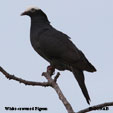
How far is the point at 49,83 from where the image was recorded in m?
4.11

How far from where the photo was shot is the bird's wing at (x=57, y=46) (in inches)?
271

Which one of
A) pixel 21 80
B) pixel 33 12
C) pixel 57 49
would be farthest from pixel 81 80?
pixel 33 12

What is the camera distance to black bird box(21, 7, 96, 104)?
6215mm

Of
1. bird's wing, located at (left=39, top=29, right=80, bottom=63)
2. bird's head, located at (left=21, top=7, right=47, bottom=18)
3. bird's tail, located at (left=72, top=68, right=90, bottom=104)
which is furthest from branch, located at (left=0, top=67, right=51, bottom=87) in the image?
bird's head, located at (left=21, top=7, right=47, bottom=18)

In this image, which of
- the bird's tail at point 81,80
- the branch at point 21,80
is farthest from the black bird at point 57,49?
the branch at point 21,80

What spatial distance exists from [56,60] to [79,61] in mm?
736

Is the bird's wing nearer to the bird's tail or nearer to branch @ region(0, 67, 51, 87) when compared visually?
the bird's tail

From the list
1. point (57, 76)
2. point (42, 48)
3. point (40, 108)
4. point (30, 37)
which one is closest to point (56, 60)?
point (42, 48)

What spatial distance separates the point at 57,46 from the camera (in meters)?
7.21

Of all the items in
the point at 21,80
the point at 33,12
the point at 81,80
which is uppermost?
the point at 33,12

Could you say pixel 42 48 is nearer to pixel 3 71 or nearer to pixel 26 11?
pixel 26 11

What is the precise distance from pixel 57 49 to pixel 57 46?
9cm

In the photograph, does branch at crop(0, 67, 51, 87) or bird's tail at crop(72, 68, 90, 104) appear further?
bird's tail at crop(72, 68, 90, 104)

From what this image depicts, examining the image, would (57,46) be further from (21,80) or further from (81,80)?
(21,80)
